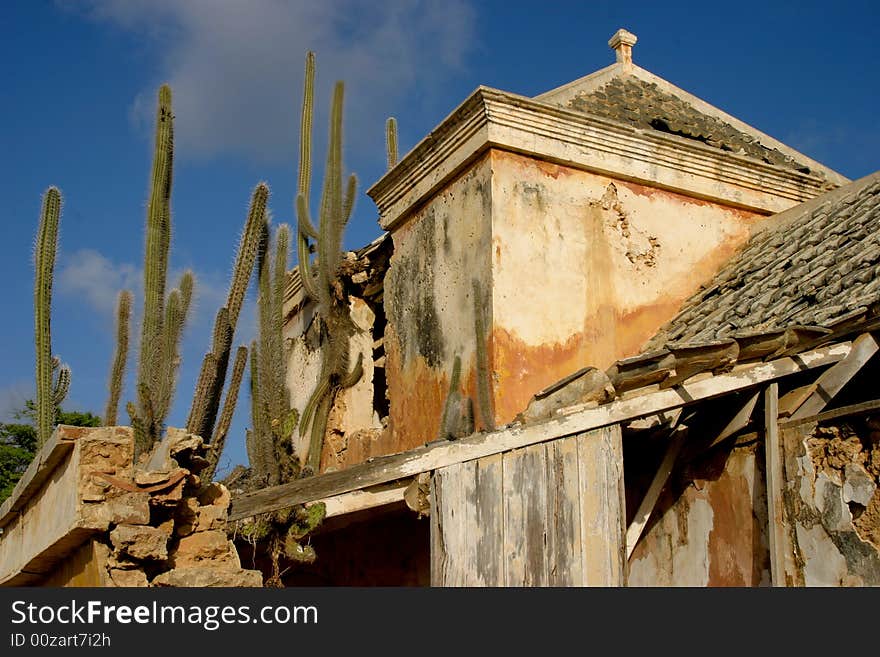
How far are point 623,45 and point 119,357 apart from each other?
6.49m

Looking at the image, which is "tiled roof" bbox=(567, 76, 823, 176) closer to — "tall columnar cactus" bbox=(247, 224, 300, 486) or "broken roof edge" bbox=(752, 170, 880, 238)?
"broken roof edge" bbox=(752, 170, 880, 238)

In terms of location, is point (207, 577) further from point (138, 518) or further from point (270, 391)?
point (270, 391)

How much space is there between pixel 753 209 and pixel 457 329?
355 cm

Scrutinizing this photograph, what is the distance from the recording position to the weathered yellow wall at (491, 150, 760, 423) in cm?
926

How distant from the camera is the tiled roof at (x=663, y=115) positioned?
10914 mm

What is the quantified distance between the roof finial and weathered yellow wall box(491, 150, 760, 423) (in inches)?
92.0

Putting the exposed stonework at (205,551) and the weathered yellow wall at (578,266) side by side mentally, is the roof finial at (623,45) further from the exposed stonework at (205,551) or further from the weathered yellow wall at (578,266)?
the exposed stonework at (205,551)

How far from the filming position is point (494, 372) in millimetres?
9000

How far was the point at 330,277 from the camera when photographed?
11.9 metres

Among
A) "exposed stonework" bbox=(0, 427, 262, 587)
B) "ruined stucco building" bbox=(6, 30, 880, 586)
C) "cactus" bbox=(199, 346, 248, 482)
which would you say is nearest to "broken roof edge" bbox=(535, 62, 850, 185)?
"ruined stucco building" bbox=(6, 30, 880, 586)

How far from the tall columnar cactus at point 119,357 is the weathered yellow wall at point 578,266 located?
356 cm

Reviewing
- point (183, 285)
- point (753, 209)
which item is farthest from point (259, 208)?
point (753, 209)

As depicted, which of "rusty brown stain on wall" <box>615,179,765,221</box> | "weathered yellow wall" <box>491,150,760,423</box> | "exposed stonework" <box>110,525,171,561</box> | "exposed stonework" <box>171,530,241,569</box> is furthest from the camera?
"rusty brown stain on wall" <box>615,179,765,221</box>

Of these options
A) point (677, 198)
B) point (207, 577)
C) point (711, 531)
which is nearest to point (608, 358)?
point (677, 198)
